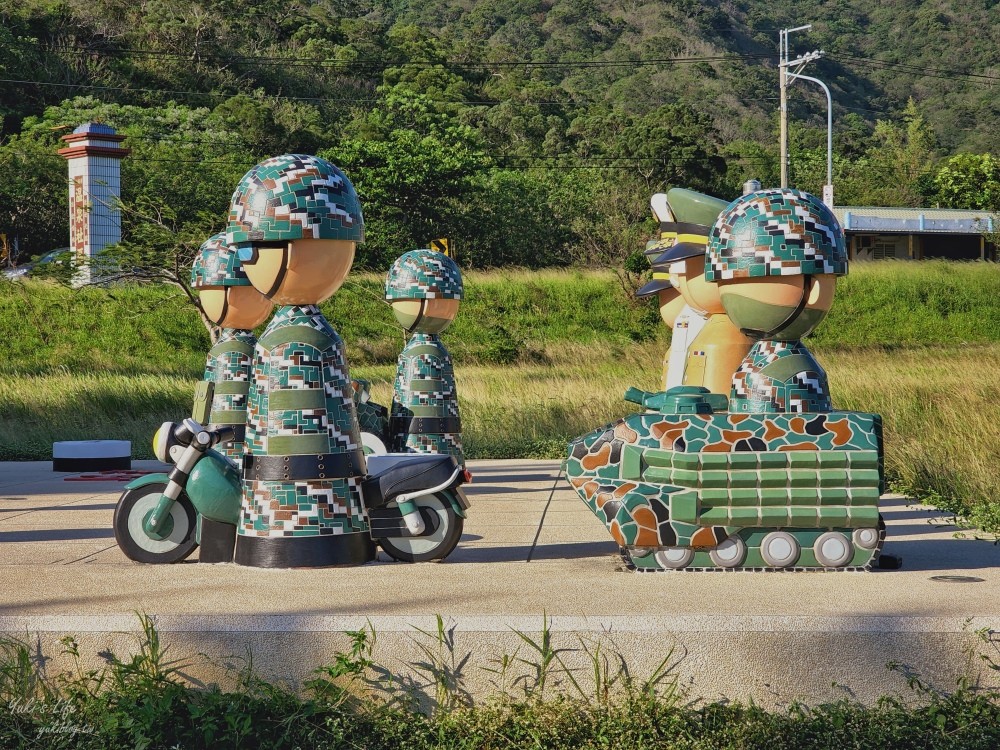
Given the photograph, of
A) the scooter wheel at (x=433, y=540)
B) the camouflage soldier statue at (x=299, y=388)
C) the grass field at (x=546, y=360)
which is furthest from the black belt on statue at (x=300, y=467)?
the grass field at (x=546, y=360)

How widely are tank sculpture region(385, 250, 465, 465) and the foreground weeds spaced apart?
4515 mm

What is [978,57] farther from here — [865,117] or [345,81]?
[345,81]

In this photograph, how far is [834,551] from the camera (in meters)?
5.41

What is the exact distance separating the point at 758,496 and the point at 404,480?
1.71 meters

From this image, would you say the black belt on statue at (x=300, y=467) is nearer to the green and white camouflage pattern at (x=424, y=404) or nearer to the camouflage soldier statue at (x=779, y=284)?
the camouflage soldier statue at (x=779, y=284)

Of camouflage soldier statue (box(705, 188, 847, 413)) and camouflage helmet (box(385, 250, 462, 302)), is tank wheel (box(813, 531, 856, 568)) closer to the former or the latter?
camouflage soldier statue (box(705, 188, 847, 413))

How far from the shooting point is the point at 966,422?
1075cm

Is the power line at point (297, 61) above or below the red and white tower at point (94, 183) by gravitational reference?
above

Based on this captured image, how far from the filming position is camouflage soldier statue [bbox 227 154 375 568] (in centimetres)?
539

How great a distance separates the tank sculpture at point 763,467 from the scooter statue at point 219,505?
0.72 meters

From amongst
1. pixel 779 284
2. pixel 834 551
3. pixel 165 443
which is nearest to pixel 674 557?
pixel 834 551

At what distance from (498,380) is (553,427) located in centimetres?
456

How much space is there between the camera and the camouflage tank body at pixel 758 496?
5.33 metres

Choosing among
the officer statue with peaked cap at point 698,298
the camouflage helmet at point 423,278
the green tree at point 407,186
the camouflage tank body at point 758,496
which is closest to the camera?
the camouflage tank body at point 758,496
